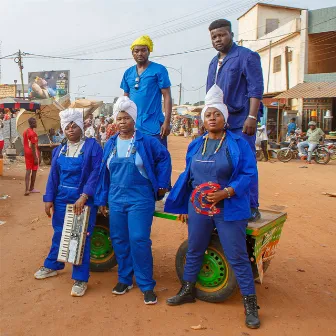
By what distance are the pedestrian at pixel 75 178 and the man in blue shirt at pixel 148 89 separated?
71 cm

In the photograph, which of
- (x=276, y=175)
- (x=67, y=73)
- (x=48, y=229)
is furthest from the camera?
(x=67, y=73)

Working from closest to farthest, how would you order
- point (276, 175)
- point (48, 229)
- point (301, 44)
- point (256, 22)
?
point (48, 229), point (276, 175), point (301, 44), point (256, 22)

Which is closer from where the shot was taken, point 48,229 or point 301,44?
point 48,229

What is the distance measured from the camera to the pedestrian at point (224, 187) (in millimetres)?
3602

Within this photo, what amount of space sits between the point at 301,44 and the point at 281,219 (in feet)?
72.2

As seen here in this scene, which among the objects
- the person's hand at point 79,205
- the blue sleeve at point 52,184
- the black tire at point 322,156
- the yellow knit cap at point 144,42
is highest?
the yellow knit cap at point 144,42

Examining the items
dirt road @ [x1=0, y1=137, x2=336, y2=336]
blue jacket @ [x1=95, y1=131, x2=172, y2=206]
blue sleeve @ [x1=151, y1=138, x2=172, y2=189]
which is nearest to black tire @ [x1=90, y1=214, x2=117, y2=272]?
dirt road @ [x1=0, y1=137, x2=336, y2=336]

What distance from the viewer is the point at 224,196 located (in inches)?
140

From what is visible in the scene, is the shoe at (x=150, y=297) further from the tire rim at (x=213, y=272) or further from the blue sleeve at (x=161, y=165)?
the blue sleeve at (x=161, y=165)

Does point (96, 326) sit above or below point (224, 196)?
below

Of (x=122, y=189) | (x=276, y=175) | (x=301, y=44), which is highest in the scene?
(x=301, y=44)

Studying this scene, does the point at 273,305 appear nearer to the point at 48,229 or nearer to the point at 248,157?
the point at 248,157

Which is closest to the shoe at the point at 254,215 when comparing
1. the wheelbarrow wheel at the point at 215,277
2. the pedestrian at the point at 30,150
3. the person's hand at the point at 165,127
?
the wheelbarrow wheel at the point at 215,277

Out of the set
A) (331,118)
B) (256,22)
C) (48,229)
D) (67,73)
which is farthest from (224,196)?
(67,73)
